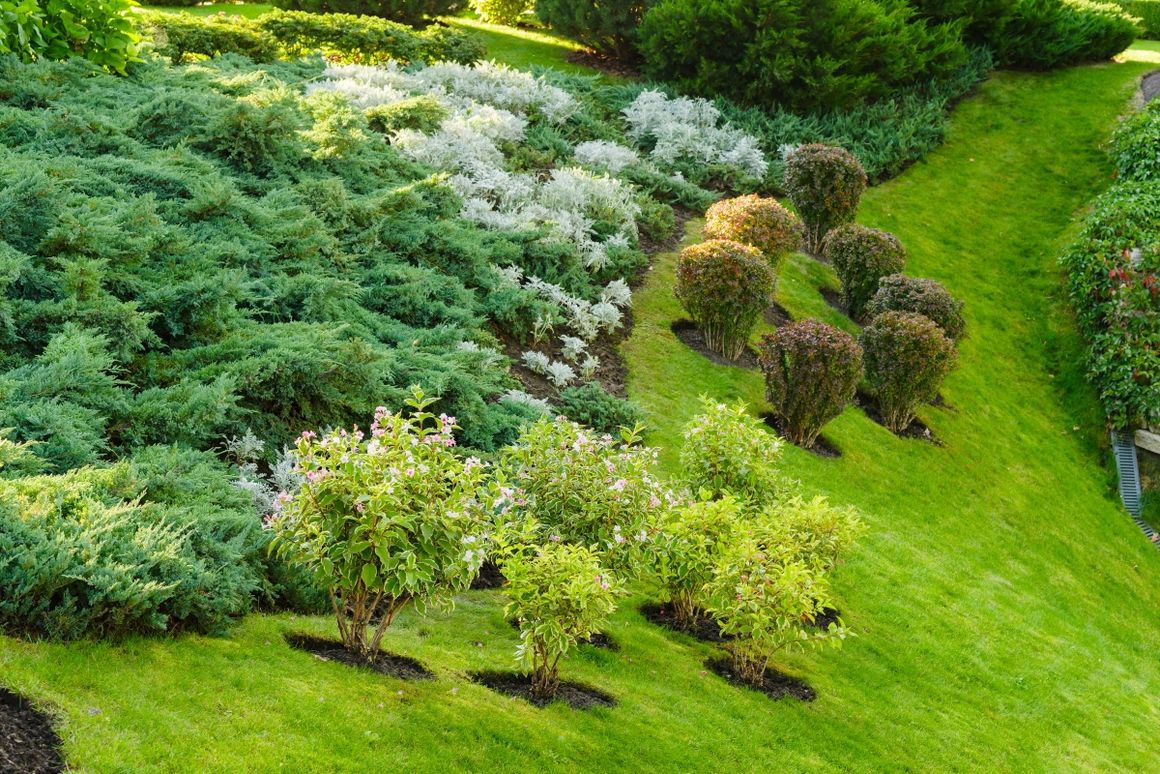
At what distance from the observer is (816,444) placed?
13.4 meters

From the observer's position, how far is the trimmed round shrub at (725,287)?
13844 millimetres

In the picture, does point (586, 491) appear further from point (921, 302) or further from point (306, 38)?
point (306, 38)

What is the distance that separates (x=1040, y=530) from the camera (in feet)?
45.0

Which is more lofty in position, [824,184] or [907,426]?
[824,184]

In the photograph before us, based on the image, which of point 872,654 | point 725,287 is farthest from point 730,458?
point 725,287

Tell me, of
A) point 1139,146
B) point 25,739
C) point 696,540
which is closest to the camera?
point 25,739

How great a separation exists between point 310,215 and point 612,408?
3.87 meters

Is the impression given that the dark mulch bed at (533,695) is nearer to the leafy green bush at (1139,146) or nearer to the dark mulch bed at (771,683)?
the dark mulch bed at (771,683)

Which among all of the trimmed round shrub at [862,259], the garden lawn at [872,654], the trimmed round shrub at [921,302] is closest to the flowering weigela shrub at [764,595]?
the garden lawn at [872,654]

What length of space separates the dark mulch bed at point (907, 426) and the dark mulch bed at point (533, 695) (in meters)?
8.85

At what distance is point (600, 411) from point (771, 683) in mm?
3915

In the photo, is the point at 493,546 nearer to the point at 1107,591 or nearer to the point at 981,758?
the point at 981,758

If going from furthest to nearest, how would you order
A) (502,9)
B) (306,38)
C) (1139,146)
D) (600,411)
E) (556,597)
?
(502,9) < (1139,146) < (306,38) < (600,411) < (556,597)

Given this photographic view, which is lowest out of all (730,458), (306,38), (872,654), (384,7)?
(872,654)
